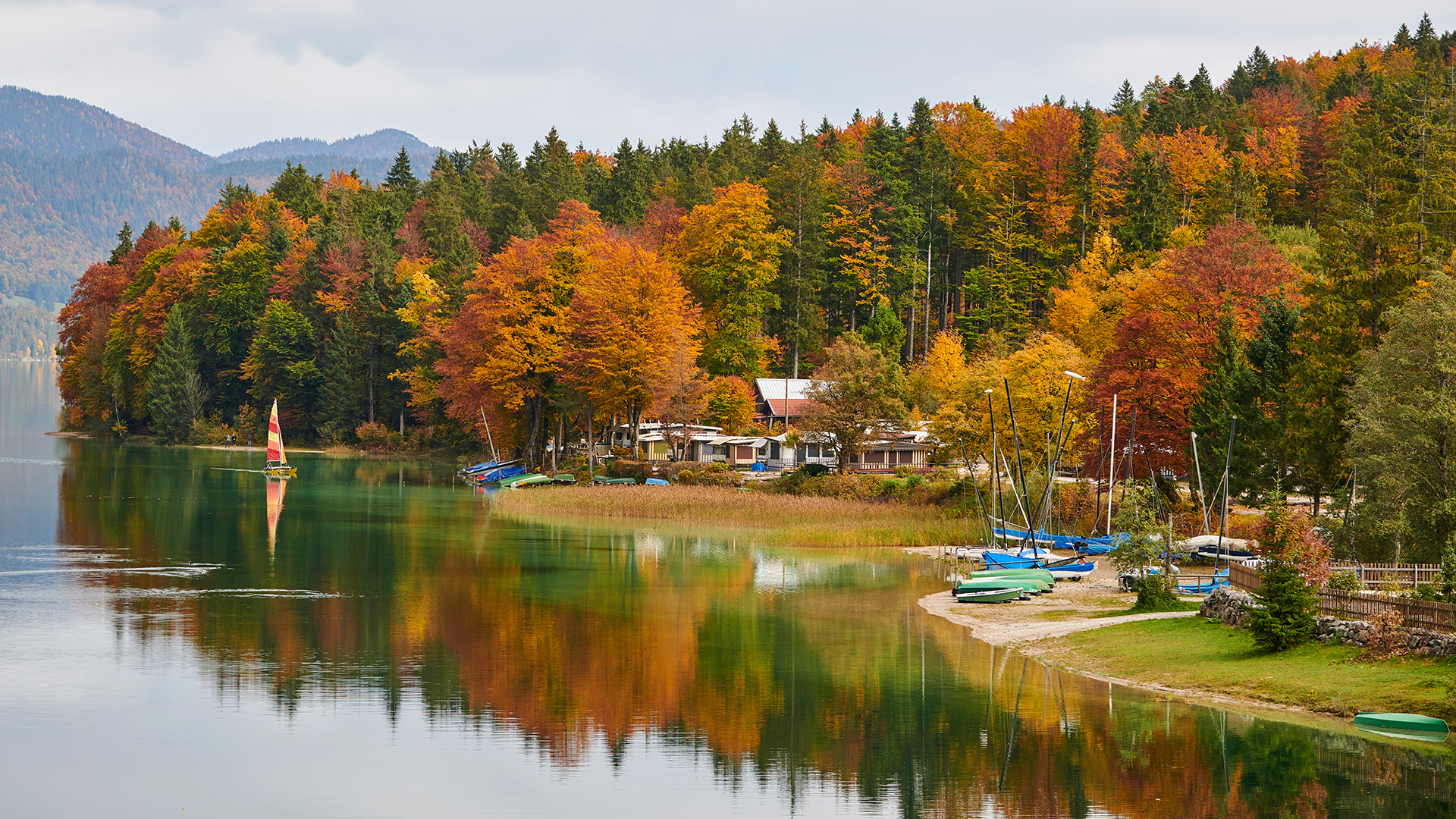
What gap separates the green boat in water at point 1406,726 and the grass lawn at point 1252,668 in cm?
40

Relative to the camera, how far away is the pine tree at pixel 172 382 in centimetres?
12431

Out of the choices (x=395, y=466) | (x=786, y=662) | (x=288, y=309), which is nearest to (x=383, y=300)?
(x=288, y=309)

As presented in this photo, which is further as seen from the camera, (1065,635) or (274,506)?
(274,506)

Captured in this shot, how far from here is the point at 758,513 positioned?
2601 inches

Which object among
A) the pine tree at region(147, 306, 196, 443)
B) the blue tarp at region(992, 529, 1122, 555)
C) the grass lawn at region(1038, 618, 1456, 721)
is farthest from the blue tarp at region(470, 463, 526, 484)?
the grass lawn at region(1038, 618, 1456, 721)

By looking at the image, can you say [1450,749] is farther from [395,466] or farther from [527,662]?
[395,466]

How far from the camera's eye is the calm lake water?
2127 centimetres

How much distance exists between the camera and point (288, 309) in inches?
4924

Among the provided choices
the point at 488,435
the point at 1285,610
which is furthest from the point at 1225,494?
the point at 488,435

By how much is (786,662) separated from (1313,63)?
144478mm

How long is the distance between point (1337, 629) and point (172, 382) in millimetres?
118505

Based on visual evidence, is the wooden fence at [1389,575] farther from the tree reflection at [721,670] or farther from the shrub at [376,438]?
the shrub at [376,438]

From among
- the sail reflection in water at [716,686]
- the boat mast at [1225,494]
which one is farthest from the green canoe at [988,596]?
the boat mast at [1225,494]

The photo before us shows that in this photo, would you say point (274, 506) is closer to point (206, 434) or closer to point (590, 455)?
point (590, 455)
